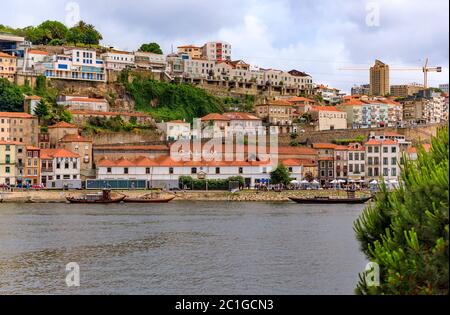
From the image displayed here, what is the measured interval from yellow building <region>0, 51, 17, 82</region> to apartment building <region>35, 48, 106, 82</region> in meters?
2.76

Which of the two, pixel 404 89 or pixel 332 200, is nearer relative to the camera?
pixel 332 200

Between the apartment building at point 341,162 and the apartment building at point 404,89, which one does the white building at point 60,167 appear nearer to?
the apartment building at point 341,162

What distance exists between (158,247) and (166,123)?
5015cm

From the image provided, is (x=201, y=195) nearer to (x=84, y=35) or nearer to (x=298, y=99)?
(x=298, y=99)

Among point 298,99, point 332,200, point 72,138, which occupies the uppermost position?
point 298,99

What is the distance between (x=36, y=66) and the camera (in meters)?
87.2

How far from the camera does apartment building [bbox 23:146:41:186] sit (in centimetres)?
6881

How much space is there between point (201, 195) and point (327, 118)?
3337 centimetres

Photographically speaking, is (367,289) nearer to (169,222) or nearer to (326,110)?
(169,222)

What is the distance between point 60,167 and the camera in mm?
69250

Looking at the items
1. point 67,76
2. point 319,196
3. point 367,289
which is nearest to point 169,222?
point 319,196

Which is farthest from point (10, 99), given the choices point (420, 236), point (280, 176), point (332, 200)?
point (420, 236)

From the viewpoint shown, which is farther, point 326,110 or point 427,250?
point 326,110

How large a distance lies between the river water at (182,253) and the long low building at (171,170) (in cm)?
1996
